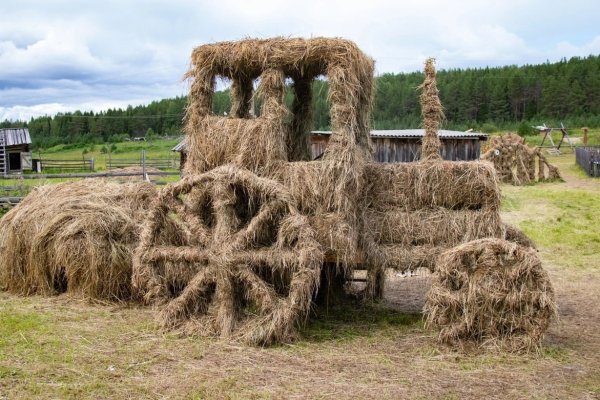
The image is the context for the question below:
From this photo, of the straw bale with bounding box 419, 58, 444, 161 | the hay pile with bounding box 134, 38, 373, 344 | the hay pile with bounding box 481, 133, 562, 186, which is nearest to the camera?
the hay pile with bounding box 134, 38, 373, 344

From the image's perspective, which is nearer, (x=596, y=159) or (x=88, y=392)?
(x=88, y=392)

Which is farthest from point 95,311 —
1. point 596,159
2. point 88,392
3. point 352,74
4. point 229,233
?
point 596,159

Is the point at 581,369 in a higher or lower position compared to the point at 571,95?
lower

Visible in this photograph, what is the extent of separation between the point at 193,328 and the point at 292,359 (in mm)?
1546

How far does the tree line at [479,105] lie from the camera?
79562mm

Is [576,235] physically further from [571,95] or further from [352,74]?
[571,95]

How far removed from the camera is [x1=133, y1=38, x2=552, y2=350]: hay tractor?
7883 mm

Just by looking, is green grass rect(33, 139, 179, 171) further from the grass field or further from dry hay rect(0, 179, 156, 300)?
the grass field

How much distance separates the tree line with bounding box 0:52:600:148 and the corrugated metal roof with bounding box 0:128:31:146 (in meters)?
34.7

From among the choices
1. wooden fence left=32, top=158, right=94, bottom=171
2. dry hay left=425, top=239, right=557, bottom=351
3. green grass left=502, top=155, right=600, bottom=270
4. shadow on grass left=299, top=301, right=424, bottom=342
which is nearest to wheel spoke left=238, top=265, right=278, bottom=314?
shadow on grass left=299, top=301, right=424, bottom=342

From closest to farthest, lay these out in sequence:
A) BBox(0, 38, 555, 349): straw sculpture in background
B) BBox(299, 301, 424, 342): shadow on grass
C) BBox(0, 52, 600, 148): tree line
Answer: BBox(0, 38, 555, 349): straw sculpture in background
BBox(299, 301, 424, 342): shadow on grass
BBox(0, 52, 600, 148): tree line

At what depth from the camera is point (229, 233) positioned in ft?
26.7

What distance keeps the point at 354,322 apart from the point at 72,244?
4.40 metres

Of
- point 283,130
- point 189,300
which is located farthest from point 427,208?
point 189,300
